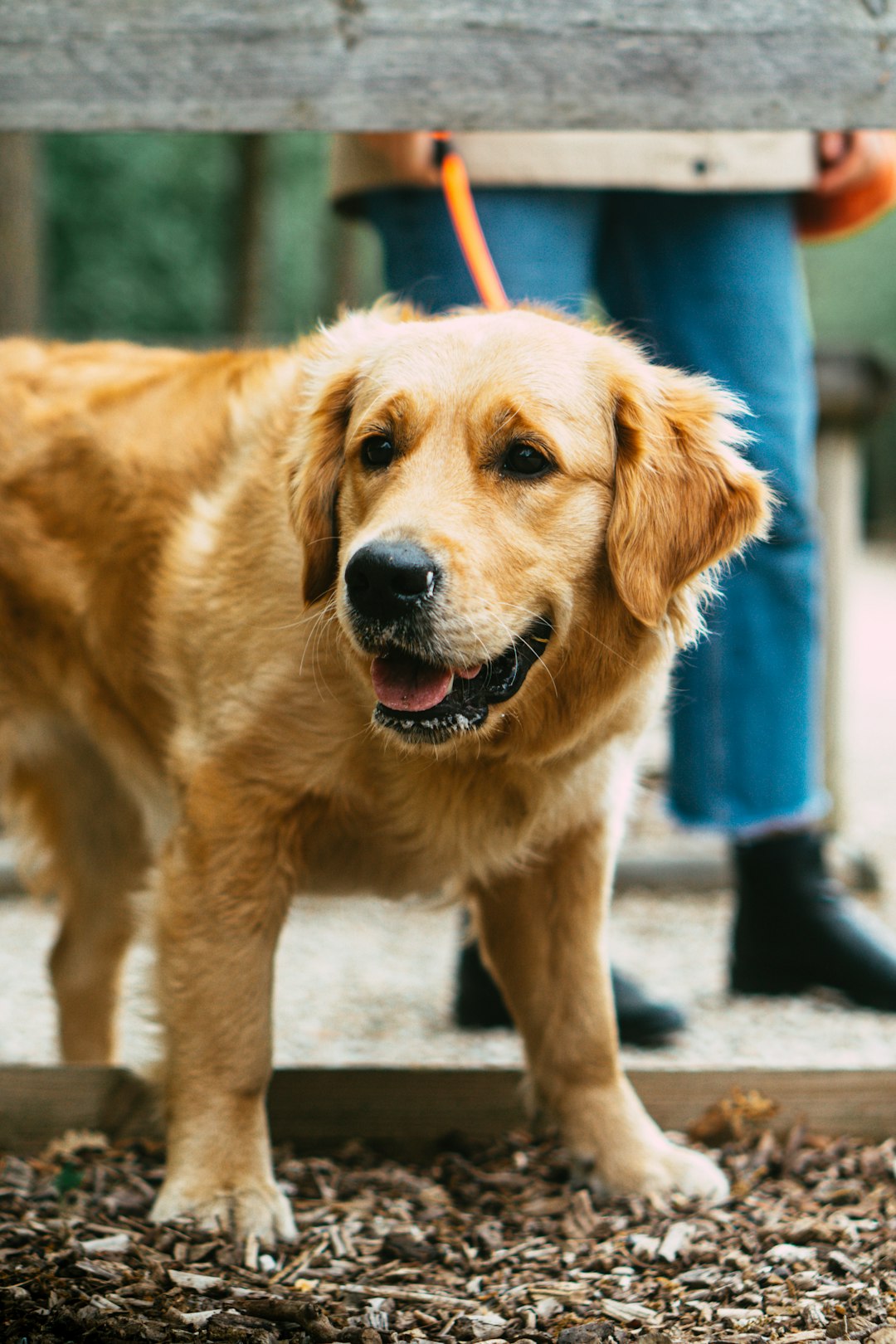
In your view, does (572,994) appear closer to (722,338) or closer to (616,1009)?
(616,1009)

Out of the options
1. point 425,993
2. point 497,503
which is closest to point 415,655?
point 497,503

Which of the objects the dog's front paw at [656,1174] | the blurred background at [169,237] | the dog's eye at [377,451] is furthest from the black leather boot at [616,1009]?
the blurred background at [169,237]

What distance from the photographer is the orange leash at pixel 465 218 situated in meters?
2.70

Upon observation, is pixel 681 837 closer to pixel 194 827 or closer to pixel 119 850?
pixel 119 850

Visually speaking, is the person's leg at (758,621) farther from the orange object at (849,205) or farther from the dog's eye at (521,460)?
the dog's eye at (521,460)

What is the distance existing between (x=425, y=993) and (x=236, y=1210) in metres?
1.70

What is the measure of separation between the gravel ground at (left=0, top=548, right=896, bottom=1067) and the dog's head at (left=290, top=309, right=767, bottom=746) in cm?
75

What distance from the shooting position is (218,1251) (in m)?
2.10

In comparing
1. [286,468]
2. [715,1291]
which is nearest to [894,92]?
[286,468]

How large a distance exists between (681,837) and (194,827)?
3384mm

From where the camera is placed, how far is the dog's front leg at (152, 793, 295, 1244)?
2.31m

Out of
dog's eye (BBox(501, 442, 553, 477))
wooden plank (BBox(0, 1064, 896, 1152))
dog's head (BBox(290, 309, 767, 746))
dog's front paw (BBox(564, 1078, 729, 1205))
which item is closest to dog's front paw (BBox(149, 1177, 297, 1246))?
wooden plank (BBox(0, 1064, 896, 1152))

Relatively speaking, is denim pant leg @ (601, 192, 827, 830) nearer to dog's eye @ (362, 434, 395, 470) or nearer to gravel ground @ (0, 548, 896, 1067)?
gravel ground @ (0, 548, 896, 1067)

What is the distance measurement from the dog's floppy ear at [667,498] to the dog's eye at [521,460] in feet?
0.52
